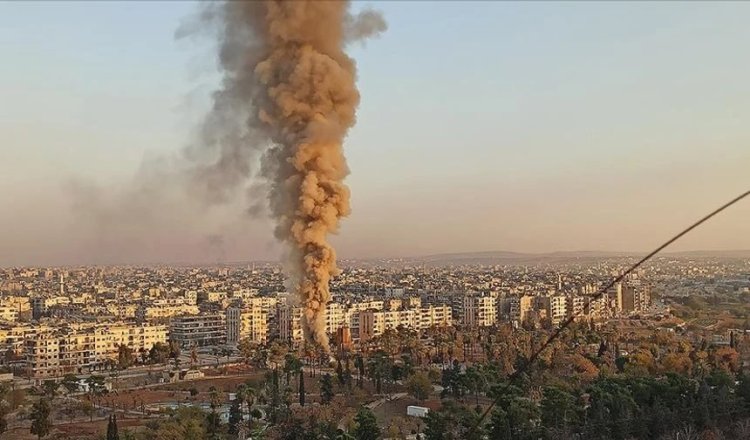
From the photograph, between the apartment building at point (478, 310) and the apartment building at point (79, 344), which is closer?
the apartment building at point (79, 344)

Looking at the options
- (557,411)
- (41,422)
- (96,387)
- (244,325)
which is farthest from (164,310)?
(557,411)

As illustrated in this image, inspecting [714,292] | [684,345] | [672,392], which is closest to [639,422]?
[672,392]

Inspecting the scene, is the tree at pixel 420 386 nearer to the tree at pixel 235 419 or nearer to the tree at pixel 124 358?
the tree at pixel 235 419

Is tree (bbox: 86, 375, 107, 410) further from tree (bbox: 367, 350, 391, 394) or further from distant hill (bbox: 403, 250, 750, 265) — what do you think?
distant hill (bbox: 403, 250, 750, 265)

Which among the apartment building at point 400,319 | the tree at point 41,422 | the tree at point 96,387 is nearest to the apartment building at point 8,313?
the apartment building at point 400,319

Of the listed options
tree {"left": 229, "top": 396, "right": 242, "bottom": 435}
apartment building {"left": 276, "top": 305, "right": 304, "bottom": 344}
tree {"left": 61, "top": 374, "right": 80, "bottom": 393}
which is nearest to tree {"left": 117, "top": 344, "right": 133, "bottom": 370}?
tree {"left": 61, "top": 374, "right": 80, "bottom": 393}

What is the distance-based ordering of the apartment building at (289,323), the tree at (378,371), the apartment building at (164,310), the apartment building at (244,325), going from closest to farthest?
the tree at (378,371) < the apartment building at (289,323) < the apartment building at (244,325) < the apartment building at (164,310)

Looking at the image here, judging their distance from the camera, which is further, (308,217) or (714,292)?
(714,292)

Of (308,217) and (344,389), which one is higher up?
(308,217)

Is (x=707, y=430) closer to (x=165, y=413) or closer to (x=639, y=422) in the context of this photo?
(x=639, y=422)
